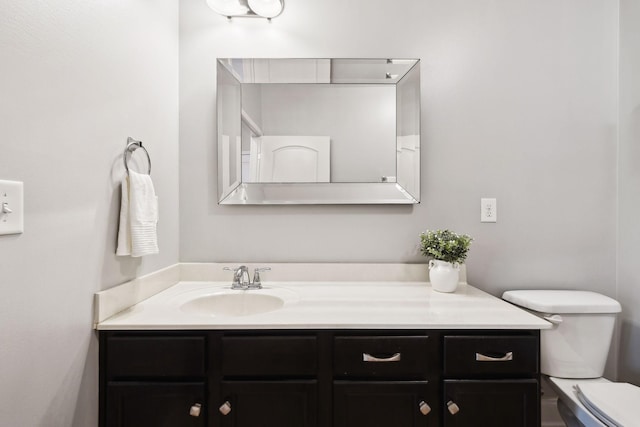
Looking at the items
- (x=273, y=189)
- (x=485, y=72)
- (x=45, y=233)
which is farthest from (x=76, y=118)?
(x=485, y=72)

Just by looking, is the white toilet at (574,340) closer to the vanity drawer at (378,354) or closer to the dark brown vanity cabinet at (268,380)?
the vanity drawer at (378,354)

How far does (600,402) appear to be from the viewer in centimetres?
110

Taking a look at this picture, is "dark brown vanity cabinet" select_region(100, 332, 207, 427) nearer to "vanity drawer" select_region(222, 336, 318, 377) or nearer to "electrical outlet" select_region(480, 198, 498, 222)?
"vanity drawer" select_region(222, 336, 318, 377)

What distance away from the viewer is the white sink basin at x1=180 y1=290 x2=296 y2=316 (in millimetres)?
1388

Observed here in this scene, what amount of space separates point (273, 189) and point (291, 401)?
3.07 feet

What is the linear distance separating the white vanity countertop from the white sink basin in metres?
0.03

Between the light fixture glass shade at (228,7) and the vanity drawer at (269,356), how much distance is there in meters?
1.46

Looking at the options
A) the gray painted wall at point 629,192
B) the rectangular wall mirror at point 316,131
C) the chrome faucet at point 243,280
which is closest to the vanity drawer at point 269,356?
the chrome faucet at point 243,280

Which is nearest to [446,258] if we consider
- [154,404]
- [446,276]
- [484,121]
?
[446,276]

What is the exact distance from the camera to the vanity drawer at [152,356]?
103 cm

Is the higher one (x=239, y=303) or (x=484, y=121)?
(x=484, y=121)

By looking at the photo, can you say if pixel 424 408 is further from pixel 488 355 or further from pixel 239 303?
pixel 239 303

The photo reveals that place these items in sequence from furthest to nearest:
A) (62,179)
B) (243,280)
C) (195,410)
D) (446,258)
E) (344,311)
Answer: (243,280) → (446,258) → (344,311) → (195,410) → (62,179)

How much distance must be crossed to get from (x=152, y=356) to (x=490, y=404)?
3.63 feet
